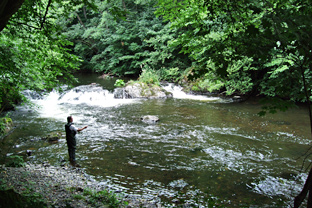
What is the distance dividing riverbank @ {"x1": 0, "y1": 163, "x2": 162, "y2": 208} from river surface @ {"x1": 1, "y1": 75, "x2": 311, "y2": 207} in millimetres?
Answer: 476

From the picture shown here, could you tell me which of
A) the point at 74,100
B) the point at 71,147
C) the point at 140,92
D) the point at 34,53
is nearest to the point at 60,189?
the point at 71,147

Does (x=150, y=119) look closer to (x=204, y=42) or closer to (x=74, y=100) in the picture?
(x=74, y=100)

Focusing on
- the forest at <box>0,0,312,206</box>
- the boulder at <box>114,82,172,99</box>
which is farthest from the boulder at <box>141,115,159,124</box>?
the boulder at <box>114,82,172,99</box>

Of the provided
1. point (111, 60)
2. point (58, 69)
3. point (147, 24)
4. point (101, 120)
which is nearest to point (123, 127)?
point (101, 120)

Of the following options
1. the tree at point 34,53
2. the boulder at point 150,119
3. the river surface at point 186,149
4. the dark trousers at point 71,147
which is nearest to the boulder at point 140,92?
the river surface at point 186,149

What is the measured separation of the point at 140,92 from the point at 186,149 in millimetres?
10916

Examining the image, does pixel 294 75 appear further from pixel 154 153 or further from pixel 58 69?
pixel 154 153

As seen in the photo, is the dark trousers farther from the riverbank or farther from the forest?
the forest

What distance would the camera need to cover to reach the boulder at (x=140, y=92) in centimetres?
1816

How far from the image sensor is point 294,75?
263 centimetres

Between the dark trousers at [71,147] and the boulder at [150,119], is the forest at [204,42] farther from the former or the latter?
the boulder at [150,119]

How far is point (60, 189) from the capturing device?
15.6ft

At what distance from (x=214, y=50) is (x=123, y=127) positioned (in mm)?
8395

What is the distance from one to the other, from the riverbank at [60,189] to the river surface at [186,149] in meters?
0.48
